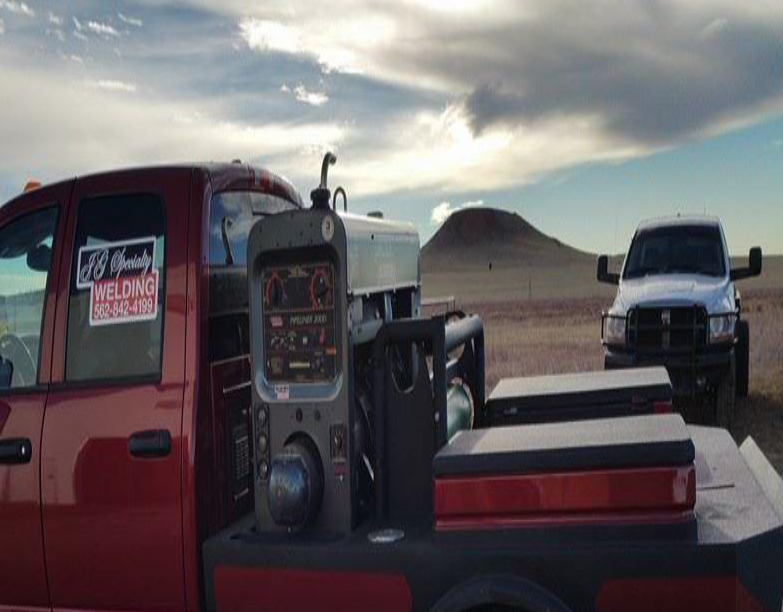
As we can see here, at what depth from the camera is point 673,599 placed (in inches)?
106

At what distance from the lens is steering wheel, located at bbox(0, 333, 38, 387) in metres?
3.84

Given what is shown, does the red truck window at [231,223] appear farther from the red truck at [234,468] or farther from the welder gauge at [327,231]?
the welder gauge at [327,231]

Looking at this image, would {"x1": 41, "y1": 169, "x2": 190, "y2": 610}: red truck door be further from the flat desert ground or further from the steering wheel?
the flat desert ground

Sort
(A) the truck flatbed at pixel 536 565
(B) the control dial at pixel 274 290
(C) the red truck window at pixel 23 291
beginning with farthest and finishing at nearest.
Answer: (C) the red truck window at pixel 23 291 → (B) the control dial at pixel 274 290 → (A) the truck flatbed at pixel 536 565

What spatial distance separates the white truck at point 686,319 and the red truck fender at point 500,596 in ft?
25.6

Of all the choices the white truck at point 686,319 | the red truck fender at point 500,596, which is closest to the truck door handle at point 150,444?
the red truck fender at point 500,596

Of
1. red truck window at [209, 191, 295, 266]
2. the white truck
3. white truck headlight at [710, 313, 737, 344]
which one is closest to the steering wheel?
red truck window at [209, 191, 295, 266]

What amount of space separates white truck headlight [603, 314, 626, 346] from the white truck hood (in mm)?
105

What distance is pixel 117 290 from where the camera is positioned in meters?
3.62

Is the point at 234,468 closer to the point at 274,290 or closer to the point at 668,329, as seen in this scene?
the point at 274,290

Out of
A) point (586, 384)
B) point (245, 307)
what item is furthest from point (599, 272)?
point (245, 307)

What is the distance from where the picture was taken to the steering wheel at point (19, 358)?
12.6ft

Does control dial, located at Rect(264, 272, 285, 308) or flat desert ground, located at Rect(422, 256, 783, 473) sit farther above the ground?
control dial, located at Rect(264, 272, 285, 308)

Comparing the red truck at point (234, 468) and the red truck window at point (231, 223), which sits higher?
the red truck window at point (231, 223)
